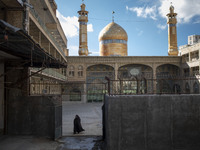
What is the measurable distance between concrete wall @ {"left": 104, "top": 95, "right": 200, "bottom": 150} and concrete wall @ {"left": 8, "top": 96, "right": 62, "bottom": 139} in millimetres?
3585

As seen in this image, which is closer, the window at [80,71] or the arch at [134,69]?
the window at [80,71]

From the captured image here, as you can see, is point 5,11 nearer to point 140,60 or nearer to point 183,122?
point 183,122

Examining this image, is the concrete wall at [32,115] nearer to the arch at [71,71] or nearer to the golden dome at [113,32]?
the arch at [71,71]

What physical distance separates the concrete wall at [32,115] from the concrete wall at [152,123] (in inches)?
141

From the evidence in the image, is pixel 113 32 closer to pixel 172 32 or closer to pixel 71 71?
pixel 172 32

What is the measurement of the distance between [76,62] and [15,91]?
2105 cm

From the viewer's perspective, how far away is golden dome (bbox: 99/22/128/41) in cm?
3606

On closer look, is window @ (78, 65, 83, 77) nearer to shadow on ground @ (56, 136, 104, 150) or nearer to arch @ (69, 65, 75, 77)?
arch @ (69, 65, 75, 77)

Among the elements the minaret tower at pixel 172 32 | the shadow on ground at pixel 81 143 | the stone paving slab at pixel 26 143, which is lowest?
the shadow on ground at pixel 81 143

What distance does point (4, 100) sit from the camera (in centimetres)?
962

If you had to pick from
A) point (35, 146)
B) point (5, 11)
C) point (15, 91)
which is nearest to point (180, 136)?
point (35, 146)

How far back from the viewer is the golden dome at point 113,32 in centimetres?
3606

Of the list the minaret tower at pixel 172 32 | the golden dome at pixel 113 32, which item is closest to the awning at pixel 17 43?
the golden dome at pixel 113 32

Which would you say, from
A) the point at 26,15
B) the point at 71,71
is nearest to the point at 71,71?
the point at 71,71
